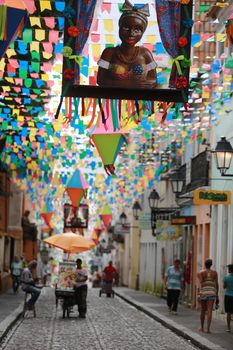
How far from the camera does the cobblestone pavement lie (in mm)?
20547

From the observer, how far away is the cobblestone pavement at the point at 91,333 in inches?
809

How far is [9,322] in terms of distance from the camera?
25.2 metres

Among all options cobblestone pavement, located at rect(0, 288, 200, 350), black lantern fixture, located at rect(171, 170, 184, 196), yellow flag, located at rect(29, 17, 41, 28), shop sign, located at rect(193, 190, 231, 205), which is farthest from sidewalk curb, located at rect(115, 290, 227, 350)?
yellow flag, located at rect(29, 17, 41, 28)

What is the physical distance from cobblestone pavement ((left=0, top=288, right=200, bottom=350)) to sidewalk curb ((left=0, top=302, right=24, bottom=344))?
132 mm

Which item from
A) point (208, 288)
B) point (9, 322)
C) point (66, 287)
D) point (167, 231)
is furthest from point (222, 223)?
point (9, 322)

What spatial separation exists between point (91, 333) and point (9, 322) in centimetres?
236

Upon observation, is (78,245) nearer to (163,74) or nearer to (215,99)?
(215,99)

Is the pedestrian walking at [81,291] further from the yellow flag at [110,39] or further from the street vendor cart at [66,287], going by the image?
the yellow flag at [110,39]

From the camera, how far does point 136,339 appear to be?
22391 millimetres

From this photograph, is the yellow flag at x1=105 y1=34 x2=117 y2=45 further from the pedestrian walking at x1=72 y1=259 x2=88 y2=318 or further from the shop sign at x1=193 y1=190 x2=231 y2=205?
the pedestrian walking at x1=72 y1=259 x2=88 y2=318

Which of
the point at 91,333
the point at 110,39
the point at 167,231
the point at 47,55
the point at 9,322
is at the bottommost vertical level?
the point at 91,333

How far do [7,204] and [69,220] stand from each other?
4.29 meters

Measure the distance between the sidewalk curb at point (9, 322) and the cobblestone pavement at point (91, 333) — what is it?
0.13m

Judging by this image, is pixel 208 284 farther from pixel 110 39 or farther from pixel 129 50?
pixel 110 39
